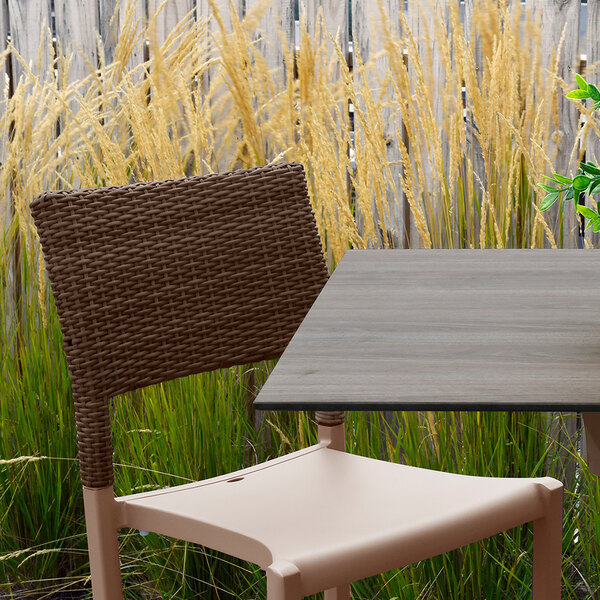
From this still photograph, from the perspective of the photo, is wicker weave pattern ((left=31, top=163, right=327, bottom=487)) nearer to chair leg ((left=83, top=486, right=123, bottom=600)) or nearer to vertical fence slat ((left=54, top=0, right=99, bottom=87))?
chair leg ((left=83, top=486, right=123, bottom=600))

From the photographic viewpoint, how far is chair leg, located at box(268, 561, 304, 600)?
1116 mm

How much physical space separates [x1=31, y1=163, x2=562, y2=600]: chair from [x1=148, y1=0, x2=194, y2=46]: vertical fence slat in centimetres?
111

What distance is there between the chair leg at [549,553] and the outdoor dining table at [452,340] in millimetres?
88

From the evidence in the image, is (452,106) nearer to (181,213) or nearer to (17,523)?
(181,213)

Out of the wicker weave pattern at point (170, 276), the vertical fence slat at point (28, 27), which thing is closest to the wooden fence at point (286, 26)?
the vertical fence slat at point (28, 27)

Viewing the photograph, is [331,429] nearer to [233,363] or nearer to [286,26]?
[233,363]

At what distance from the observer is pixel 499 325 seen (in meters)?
1.14

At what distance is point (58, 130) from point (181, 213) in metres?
1.25

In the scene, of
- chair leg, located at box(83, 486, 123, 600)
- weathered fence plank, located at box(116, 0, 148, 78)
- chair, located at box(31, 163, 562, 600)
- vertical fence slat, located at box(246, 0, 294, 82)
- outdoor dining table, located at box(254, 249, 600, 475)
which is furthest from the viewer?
vertical fence slat, located at box(246, 0, 294, 82)

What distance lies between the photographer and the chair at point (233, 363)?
50.4 inches

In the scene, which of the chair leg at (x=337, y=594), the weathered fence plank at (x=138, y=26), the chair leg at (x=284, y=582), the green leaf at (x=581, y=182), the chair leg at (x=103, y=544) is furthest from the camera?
the weathered fence plank at (x=138, y=26)

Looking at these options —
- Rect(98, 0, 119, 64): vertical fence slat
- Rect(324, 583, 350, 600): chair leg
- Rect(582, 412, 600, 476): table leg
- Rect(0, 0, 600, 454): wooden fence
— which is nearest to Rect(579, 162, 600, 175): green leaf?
Rect(582, 412, 600, 476): table leg

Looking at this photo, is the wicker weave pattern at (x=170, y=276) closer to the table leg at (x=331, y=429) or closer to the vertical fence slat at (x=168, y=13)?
the table leg at (x=331, y=429)

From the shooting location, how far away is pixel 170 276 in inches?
62.4
